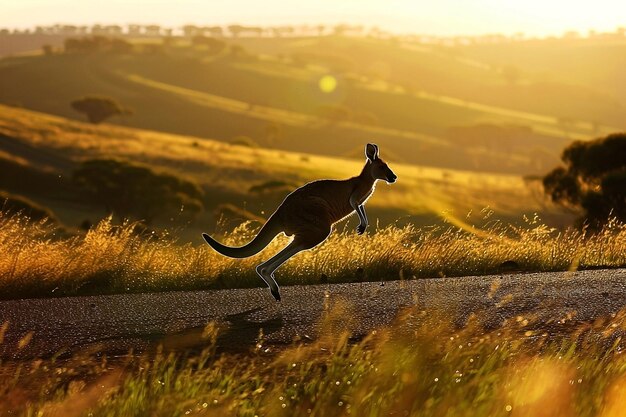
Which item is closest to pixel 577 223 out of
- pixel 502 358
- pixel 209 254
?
pixel 209 254

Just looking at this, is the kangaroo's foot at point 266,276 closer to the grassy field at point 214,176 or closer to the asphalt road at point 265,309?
the asphalt road at point 265,309

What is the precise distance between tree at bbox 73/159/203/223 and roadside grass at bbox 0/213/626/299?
1890 inches

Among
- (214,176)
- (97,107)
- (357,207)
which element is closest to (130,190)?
(214,176)

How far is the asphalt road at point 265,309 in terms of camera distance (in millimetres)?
7700

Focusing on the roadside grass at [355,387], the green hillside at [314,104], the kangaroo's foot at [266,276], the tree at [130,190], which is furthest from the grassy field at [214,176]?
the roadside grass at [355,387]

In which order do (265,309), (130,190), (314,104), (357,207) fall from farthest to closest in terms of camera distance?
(314,104) → (130,190) → (265,309) → (357,207)

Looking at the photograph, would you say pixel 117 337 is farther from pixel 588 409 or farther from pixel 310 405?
pixel 588 409

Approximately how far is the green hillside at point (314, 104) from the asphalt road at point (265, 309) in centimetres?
10731

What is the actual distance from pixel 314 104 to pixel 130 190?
313 feet

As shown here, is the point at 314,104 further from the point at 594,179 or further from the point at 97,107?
the point at 594,179

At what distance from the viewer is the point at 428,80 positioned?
191 m

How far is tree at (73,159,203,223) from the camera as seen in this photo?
2393 inches

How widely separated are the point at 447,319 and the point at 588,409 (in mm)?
3174

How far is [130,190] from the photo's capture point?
61.3 metres
